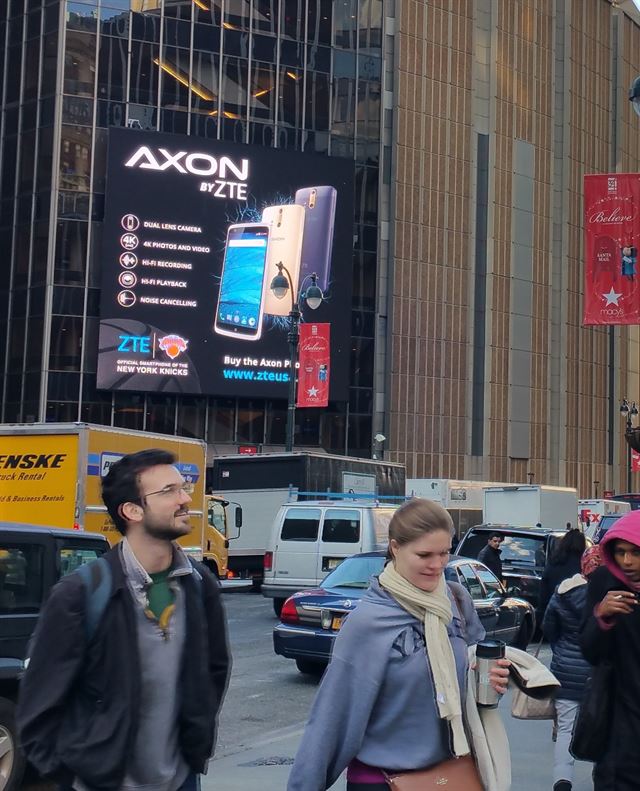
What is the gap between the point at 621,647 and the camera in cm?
479

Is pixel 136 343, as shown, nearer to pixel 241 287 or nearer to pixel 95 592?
pixel 241 287

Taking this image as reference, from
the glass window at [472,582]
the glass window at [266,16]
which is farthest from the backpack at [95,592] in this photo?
the glass window at [266,16]

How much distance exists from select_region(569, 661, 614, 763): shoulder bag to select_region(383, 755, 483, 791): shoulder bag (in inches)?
35.0

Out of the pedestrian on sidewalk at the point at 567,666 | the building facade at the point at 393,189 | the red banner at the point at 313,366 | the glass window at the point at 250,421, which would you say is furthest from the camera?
the glass window at the point at 250,421

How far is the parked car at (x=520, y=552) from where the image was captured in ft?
68.5

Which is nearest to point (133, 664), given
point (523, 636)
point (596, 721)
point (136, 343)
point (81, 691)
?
point (81, 691)

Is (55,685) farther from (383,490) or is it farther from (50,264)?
(50,264)

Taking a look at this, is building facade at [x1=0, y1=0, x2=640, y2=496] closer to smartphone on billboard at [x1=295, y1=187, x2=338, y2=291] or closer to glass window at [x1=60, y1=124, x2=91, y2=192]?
glass window at [x1=60, y1=124, x2=91, y2=192]

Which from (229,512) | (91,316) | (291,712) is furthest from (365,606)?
(91,316)

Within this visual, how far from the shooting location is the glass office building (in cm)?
5059

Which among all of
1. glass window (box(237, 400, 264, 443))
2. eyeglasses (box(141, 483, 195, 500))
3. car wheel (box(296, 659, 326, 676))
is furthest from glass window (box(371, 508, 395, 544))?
glass window (box(237, 400, 264, 443))

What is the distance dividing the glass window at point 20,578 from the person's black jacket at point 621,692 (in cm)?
483

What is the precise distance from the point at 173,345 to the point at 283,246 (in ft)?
20.3

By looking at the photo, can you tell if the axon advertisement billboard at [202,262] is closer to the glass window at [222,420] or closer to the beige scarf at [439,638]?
the glass window at [222,420]
